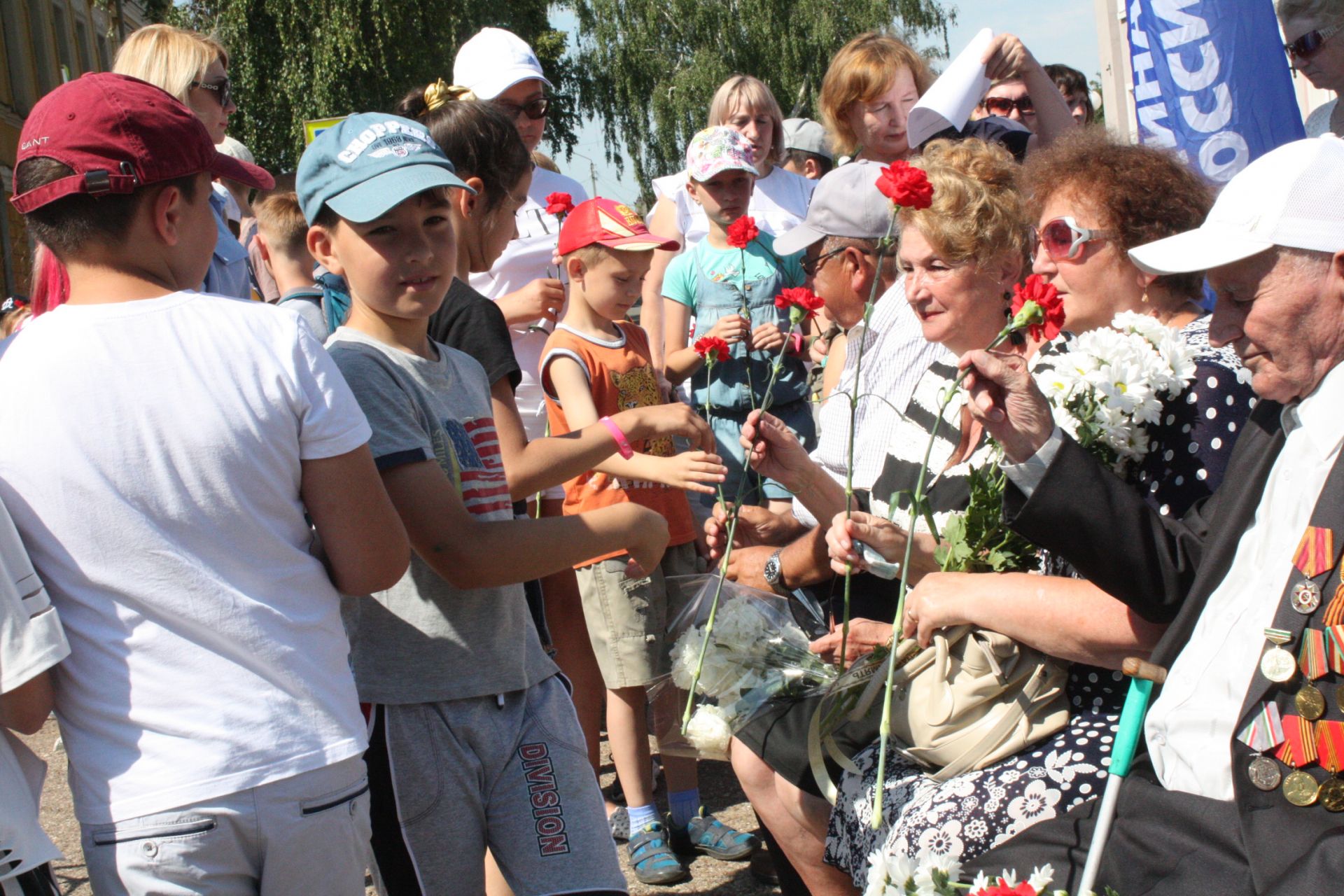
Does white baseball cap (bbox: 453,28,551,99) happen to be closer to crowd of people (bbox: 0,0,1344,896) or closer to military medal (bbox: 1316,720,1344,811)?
crowd of people (bbox: 0,0,1344,896)

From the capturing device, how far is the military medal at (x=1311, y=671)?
1763 mm

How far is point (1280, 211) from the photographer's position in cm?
192

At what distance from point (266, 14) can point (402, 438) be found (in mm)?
23057

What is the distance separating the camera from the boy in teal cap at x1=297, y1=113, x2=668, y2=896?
2.13 m

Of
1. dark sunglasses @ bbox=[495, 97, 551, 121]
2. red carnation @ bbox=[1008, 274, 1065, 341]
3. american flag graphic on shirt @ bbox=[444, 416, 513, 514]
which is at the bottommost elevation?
american flag graphic on shirt @ bbox=[444, 416, 513, 514]

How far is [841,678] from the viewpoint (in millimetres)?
2641

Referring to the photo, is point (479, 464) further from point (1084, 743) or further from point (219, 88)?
point (219, 88)

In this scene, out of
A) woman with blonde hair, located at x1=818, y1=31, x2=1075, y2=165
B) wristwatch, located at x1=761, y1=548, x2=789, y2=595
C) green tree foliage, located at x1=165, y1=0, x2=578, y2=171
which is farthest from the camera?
green tree foliage, located at x1=165, y1=0, x2=578, y2=171

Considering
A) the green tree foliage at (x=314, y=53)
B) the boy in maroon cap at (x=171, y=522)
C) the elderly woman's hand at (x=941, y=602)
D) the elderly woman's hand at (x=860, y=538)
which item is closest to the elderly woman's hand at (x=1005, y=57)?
the elderly woman's hand at (x=860, y=538)

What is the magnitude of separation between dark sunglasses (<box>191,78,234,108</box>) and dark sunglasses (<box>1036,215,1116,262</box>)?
2.46 m

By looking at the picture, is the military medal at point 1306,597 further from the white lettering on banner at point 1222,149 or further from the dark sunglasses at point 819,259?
the dark sunglasses at point 819,259

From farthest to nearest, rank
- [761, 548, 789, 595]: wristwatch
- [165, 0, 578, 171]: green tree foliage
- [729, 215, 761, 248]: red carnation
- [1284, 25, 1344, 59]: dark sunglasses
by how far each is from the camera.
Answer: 1. [165, 0, 578, 171]: green tree foliage
2. [729, 215, 761, 248]: red carnation
3. [1284, 25, 1344, 59]: dark sunglasses
4. [761, 548, 789, 595]: wristwatch

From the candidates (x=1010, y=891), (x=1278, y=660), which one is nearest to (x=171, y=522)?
(x=1010, y=891)

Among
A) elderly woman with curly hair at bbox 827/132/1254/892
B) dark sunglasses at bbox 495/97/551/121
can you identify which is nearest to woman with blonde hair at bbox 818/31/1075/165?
dark sunglasses at bbox 495/97/551/121
